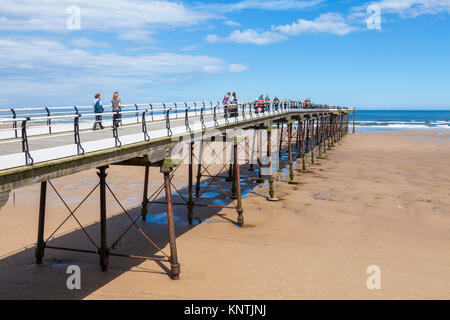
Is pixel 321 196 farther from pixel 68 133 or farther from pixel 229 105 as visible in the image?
pixel 68 133

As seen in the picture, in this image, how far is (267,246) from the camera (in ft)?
45.8

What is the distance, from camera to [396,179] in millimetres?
25500

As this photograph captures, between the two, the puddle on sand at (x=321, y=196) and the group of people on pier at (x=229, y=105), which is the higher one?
the group of people on pier at (x=229, y=105)

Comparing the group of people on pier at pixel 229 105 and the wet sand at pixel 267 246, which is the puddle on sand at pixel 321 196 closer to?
the wet sand at pixel 267 246

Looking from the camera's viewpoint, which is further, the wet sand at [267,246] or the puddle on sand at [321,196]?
the puddle on sand at [321,196]

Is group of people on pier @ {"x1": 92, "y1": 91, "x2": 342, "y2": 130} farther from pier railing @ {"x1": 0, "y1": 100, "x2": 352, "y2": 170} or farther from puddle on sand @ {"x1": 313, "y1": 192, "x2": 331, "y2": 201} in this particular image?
puddle on sand @ {"x1": 313, "y1": 192, "x2": 331, "y2": 201}

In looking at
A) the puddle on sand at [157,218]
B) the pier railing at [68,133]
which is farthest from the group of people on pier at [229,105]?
the puddle on sand at [157,218]

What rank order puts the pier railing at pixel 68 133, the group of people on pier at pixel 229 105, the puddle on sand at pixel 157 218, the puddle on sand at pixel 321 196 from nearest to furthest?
1. the pier railing at pixel 68 133
2. the group of people on pier at pixel 229 105
3. the puddle on sand at pixel 157 218
4. the puddle on sand at pixel 321 196

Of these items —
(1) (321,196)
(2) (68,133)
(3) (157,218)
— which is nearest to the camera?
(2) (68,133)

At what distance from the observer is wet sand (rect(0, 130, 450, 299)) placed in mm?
10859

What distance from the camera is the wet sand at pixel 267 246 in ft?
35.6

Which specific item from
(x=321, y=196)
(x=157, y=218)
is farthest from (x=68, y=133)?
(x=321, y=196)

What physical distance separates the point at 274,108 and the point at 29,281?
19312 millimetres
